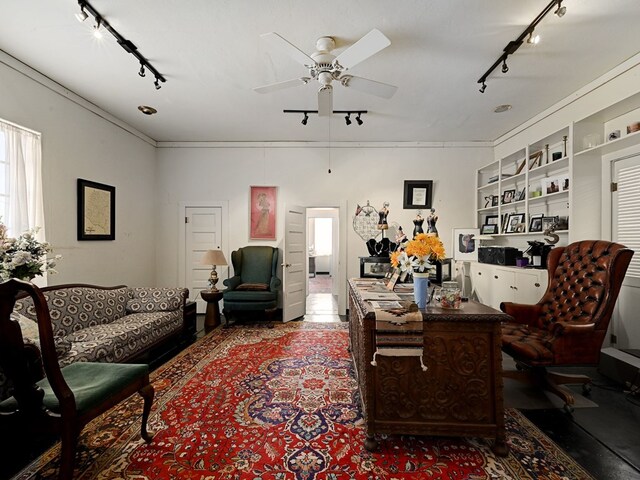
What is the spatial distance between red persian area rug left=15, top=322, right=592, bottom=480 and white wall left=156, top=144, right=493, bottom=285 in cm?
295

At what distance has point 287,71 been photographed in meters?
2.93

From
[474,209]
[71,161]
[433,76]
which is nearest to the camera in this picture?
[433,76]

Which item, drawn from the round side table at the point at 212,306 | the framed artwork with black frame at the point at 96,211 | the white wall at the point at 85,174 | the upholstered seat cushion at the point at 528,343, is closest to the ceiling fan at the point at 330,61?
the upholstered seat cushion at the point at 528,343

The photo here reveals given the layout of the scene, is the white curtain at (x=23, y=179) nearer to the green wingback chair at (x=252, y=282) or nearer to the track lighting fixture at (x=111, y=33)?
the track lighting fixture at (x=111, y=33)

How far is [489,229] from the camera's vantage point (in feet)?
15.2

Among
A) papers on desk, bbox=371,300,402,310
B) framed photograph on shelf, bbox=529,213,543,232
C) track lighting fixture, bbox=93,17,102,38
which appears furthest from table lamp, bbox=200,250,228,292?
framed photograph on shelf, bbox=529,213,543,232

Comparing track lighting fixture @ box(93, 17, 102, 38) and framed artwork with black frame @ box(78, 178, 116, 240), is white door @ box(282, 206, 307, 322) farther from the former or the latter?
track lighting fixture @ box(93, 17, 102, 38)

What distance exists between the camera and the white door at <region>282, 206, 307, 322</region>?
15.1 ft

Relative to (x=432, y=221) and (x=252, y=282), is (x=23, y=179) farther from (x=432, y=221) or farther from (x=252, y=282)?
(x=432, y=221)

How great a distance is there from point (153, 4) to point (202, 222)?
3.57 m

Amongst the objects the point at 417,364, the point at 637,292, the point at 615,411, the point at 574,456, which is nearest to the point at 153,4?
the point at 417,364

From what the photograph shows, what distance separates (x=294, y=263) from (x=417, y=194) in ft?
8.29

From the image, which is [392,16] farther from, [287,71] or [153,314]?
[153,314]

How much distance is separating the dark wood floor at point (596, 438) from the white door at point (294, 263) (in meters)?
3.06
